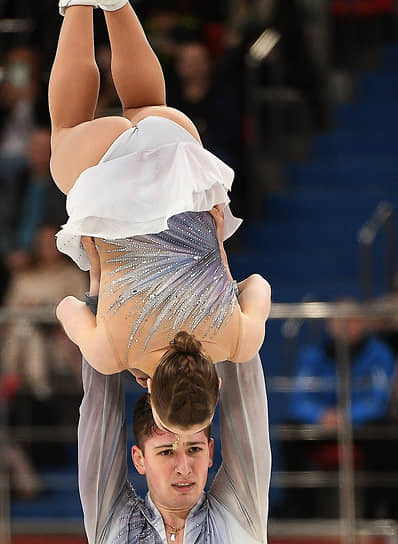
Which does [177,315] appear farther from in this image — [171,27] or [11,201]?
[171,27]

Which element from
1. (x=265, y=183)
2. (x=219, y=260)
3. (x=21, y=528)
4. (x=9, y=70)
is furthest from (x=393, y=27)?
(x=219, y=260)

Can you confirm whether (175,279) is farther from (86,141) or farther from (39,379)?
(39,379)

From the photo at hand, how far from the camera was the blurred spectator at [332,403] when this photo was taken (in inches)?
185

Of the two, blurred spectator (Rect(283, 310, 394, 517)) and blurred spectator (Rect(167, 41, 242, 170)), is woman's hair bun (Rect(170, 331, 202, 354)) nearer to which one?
blurred spectator (Rect(283, 310, 394, 517))

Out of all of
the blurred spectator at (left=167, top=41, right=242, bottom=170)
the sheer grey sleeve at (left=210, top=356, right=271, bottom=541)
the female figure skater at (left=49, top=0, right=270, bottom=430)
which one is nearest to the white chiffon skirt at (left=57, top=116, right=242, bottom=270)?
the female figure skater at (left=49, top=0, right=270, bottom=430)

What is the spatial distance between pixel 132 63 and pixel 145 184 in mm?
376

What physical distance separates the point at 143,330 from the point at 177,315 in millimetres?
78

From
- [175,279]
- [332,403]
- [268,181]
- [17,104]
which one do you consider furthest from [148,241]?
[268,181]

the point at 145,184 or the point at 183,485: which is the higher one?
the point at 145,184

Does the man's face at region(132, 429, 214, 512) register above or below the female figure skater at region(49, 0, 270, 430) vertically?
below

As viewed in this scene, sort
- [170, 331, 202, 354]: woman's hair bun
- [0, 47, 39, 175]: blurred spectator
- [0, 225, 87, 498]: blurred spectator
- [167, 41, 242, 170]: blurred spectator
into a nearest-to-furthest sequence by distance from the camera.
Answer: [170, 331, 202, 354]: woman's hair bun → [0, 225, 87, 498]: blurred spectator → [167, 41, 242, 170]: blurred spectator → [0, 47, 39, 175]: blurred spectator

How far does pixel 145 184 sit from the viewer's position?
2564 mm

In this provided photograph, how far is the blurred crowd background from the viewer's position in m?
4.84

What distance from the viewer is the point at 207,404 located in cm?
240
